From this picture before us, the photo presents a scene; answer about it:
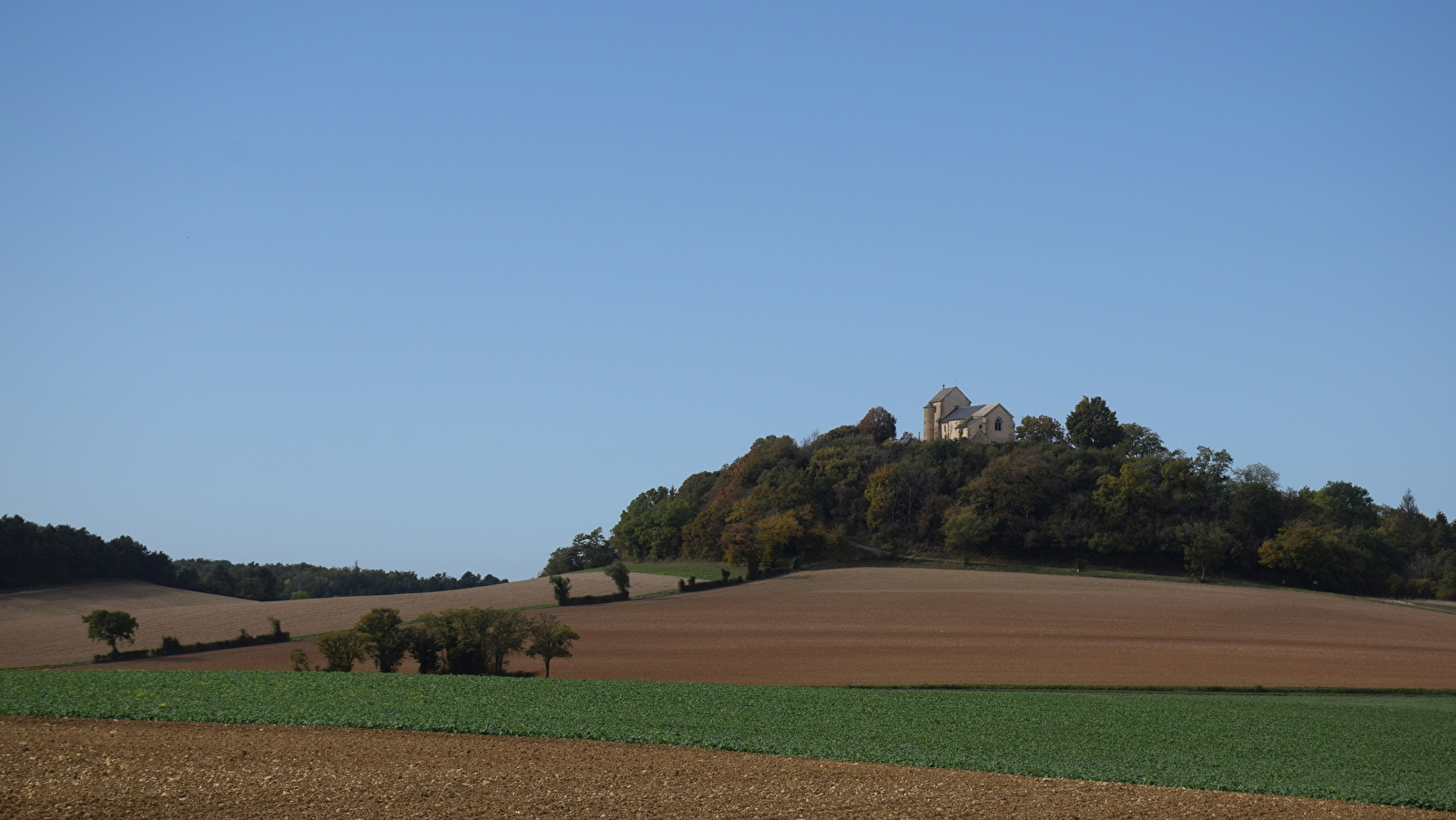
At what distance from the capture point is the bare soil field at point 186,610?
47562 millimetres

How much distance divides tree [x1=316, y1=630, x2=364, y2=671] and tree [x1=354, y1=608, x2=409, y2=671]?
0.24m

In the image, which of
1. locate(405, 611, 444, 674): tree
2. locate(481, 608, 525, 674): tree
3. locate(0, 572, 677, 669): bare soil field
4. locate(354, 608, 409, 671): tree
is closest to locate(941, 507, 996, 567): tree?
locate(0, 572, 677, 669): bare soil field

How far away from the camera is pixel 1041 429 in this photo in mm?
104000

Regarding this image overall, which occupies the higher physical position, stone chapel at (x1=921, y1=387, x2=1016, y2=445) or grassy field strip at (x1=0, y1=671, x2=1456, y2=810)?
stone chapel at (x1=921, y1=387, x2=1016, y2=445)

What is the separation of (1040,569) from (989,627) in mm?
27822

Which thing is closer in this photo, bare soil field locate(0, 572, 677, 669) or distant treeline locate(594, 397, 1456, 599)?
bare soil field locate(0, 572, 677, 669)

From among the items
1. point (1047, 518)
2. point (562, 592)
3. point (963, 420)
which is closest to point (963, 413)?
point (963, 420)

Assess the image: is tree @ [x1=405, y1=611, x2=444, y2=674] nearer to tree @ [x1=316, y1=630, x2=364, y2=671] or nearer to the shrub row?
tree @ [x1=316, y1=630, x2=364, y2=671]

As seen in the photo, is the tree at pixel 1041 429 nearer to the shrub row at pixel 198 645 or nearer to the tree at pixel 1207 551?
the tree at pixel 1207 551

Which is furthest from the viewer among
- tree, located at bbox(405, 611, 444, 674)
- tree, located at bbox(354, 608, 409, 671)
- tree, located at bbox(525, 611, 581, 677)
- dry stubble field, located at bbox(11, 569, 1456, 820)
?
tree, located at bbox(525, 611, 581, 677)

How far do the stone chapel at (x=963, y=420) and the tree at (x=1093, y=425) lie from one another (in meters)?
6.15

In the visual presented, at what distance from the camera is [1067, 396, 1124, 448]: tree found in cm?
10225

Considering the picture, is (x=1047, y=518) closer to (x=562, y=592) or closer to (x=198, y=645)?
(x=562, y=592)

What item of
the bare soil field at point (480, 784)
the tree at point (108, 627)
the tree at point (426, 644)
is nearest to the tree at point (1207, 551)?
the tree at point (426, 644)
